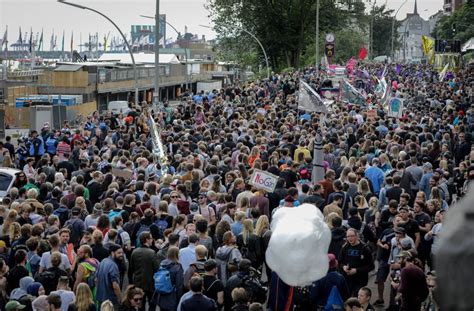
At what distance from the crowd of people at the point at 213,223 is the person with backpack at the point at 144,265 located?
0.6 inches

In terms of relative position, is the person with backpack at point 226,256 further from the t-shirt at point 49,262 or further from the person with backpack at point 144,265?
the t-shirt at point 49,262

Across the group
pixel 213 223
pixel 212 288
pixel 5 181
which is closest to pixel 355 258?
pixel 212 288

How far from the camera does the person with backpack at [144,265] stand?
976 cm

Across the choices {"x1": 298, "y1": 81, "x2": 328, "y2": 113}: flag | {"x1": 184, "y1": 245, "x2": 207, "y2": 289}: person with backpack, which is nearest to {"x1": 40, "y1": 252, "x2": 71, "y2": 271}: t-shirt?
{"x1": 184, "y1": 245, "x2": 207, "y2": 289}: person with backpack

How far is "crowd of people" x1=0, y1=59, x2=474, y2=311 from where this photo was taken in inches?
344

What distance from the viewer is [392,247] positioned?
10211 millimetres

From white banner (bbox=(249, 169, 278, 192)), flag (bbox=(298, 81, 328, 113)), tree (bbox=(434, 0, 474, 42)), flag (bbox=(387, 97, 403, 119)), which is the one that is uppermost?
tree (bbox=(434, 0, 474, 42))

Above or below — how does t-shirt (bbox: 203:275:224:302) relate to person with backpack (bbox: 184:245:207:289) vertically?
below

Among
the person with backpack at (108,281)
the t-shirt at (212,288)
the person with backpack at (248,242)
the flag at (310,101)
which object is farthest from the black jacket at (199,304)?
the flag at (310,101)

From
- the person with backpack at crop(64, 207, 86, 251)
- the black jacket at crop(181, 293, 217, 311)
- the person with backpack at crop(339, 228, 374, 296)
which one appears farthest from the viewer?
the person with backpack at crop(64, 207, 86, 251)

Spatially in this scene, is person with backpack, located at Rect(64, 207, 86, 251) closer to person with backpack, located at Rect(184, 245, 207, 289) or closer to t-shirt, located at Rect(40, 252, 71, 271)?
t-shirt, located at Rect(40, 252, 71, 271)

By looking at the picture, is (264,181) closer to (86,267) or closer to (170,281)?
(170,281)

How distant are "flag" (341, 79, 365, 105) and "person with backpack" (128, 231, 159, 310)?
2172 centimetres

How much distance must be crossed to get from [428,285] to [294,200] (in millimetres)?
3881
